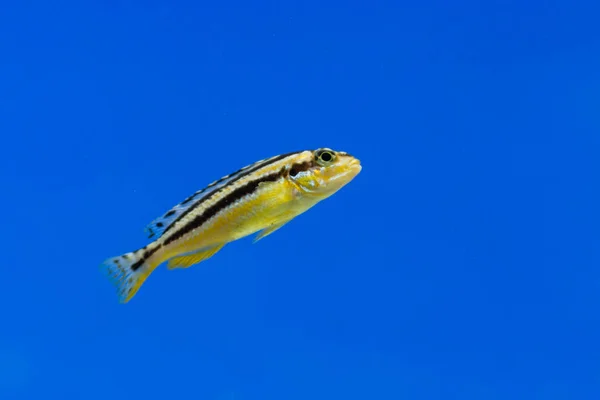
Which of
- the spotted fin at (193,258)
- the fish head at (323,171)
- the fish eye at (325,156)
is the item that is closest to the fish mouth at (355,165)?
the fish head at (323,171)

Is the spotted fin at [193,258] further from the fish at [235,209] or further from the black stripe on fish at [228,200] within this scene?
the black stripe on fish at [228,200]

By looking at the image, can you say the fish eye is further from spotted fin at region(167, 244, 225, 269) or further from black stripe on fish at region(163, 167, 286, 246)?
spotted fin at region(167, 244, 225, 269)

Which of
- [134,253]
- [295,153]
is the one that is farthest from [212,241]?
[295,153]

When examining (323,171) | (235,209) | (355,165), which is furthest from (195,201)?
(355,165)

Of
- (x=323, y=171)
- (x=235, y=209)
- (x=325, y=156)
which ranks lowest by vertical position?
(x=235, y=209)

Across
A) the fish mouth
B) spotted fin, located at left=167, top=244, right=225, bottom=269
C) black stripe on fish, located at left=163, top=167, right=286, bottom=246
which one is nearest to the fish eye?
the fish mouth

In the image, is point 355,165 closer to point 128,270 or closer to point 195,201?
point 195,201
